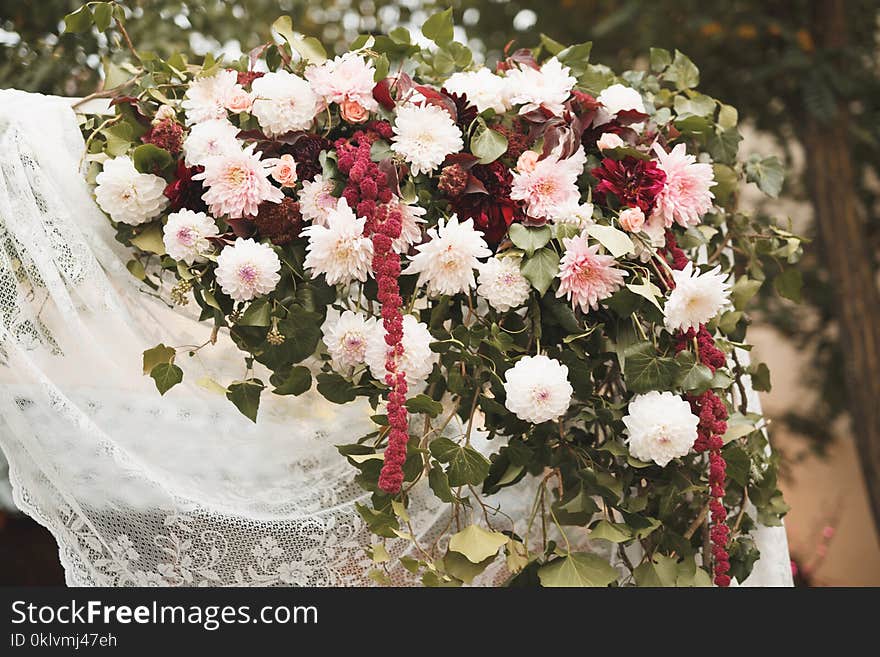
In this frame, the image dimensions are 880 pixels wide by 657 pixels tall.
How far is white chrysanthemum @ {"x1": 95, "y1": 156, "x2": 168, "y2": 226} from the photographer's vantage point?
95cm

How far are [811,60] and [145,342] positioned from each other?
1938 mm

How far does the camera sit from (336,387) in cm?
100

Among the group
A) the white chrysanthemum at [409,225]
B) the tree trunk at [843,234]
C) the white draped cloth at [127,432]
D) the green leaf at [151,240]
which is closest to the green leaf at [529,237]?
the white chrysanthemum at [409,225]

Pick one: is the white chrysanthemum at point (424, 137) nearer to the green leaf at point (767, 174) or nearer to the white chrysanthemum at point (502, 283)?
the white chrysanthemum at point (502, 283)

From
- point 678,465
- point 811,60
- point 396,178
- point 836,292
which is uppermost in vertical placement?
point 811,60

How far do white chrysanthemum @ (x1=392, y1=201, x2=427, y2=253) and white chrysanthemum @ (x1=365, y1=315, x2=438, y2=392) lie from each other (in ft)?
0.30

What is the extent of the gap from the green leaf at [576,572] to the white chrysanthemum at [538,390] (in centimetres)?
20

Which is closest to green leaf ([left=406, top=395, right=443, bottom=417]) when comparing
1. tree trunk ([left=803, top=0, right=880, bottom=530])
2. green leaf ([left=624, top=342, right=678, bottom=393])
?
green leaf ([left=624, top=342, right=678, bottom=393])

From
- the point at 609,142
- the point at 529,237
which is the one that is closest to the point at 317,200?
the point at 529,237

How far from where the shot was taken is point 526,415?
932 mm

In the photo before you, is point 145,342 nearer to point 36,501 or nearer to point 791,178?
point 36,501

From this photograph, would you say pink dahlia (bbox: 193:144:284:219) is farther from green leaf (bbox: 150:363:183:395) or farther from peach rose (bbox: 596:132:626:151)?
peach rose (bbox: 596:132:626:151)

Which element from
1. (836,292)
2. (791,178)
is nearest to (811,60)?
(836,292)

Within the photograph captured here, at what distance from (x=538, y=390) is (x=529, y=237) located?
183 millimetres
